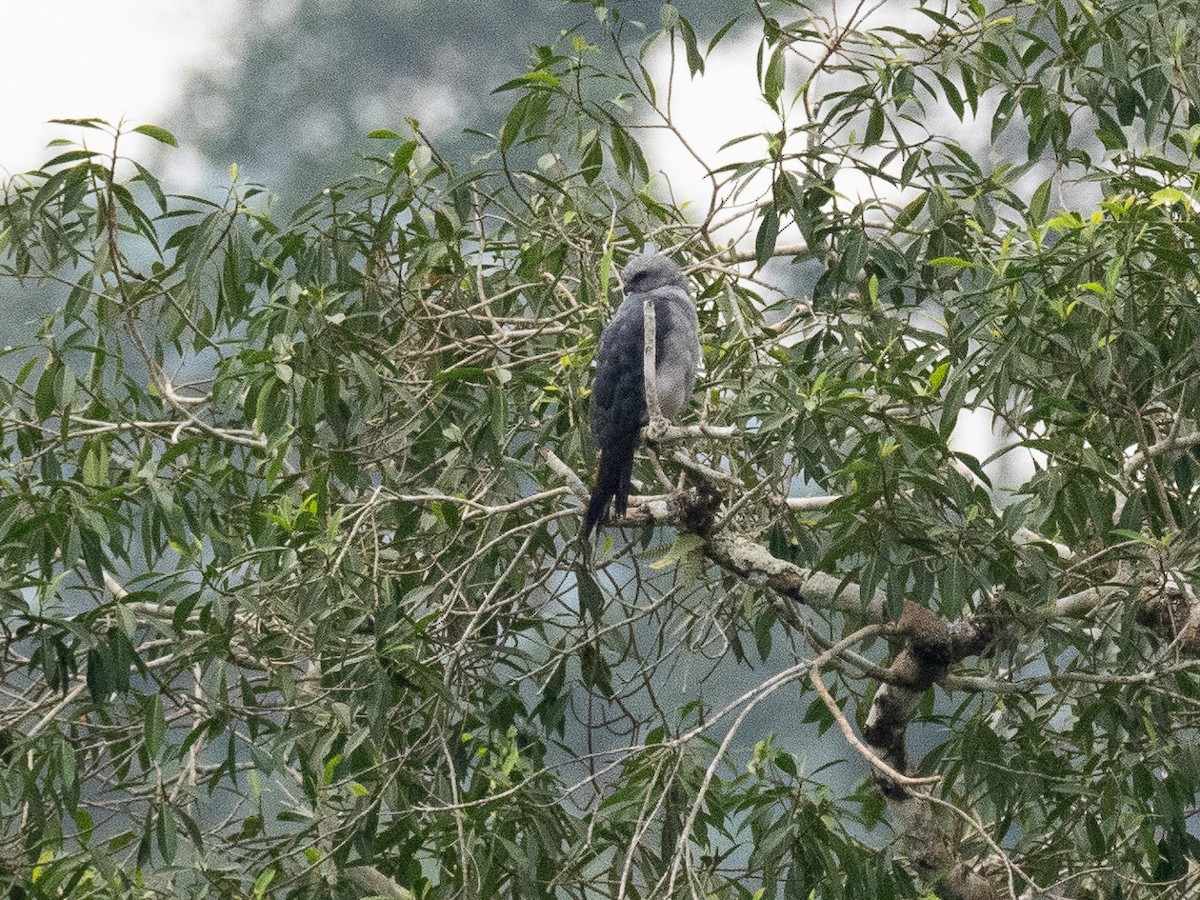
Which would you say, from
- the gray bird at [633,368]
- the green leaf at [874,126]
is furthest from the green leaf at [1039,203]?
the gray bird at [633,368]

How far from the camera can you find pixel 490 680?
129 inches

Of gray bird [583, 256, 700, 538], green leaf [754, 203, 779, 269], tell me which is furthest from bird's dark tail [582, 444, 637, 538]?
green leaf [754, 203, 779, 269]

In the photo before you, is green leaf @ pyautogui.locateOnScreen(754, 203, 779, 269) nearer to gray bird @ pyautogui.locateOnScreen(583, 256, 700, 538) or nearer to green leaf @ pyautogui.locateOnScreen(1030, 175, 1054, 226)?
gray bird @ pyautogui.locateOnScreen(583, 256, 700, 538)

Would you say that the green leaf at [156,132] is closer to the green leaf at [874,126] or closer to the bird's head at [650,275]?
the bird's head at [650,275]

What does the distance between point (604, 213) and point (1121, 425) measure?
1.47m

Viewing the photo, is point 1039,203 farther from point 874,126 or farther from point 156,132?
point 156,132

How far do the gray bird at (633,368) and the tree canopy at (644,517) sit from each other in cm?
6

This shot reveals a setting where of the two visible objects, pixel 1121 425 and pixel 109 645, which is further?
pixel 1121 425

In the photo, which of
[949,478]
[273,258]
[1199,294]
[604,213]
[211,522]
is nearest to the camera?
[949,478]

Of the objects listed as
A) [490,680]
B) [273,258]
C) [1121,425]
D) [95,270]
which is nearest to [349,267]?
[273,258]

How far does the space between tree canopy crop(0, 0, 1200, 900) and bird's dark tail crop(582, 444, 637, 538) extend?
5 cm

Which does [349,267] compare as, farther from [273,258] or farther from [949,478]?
[949,478]

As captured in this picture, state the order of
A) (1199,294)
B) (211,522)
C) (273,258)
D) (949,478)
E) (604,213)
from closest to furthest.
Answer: (949,478), (1199,294), (211,522), (273,258), (604,213)

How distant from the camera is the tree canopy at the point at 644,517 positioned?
273 centimetres
